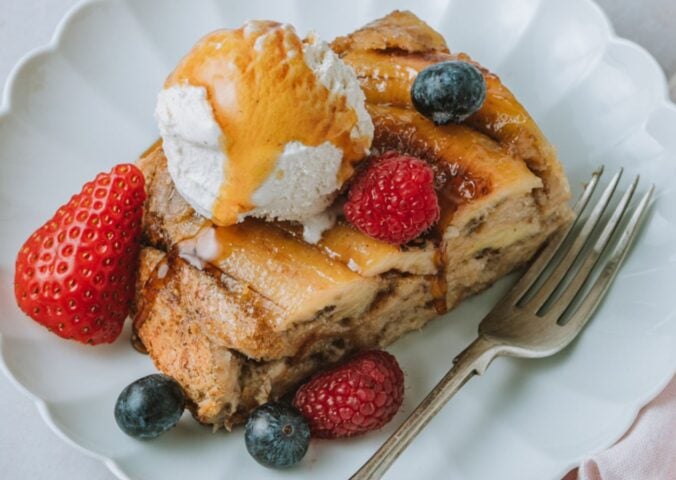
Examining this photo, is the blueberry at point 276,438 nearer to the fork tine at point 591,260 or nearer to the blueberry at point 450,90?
the fork tine at point 591,260

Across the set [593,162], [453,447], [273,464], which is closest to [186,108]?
[273,464]

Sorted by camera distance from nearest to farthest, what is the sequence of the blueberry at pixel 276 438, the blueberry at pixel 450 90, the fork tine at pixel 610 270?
the blueberry at pixel 276 438
the blueberry at pixel 450 90
the fork tine at pixel 610 270

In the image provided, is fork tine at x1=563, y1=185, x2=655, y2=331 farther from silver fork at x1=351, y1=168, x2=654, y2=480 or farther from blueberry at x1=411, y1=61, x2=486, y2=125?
blueberry at x1=411, y1=61, x2=486, y2=125

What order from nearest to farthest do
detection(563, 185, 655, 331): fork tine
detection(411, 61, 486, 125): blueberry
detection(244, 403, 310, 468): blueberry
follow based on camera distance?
1. detection(244, 403, 310, 468): blueberry
2. detection(411, 61, 486, 125): blueberry
3. detection(563, 185, 655, 331): fork tine

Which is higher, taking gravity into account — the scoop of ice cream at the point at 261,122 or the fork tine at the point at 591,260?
the scoop of ice cream at the point at 261,122

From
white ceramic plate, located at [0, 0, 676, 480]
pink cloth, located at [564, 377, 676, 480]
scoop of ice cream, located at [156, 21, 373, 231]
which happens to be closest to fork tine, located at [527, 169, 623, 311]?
white ceramic plate, located at [0, 0, 676, 480]

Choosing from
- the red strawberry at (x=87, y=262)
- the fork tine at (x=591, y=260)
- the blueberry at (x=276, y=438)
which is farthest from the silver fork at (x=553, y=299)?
Result: the red strawberry at (x=87, y=262)
